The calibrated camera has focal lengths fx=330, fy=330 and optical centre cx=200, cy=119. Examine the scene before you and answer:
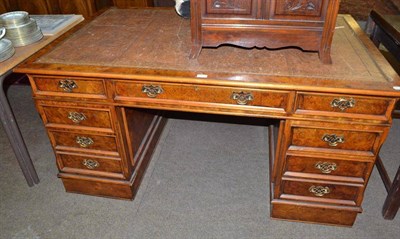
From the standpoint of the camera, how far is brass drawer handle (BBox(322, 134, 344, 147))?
1.51 m

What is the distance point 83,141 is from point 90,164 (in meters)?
0.16

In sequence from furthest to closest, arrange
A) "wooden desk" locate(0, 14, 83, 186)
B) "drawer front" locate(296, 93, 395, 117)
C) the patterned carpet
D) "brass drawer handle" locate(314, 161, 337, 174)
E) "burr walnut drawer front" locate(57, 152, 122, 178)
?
1. the patterned carpet
2. "burr walnut drawer front" locate(57, 152, 122, 178)
3. "wooden desk" locate(0, 14, 83, 186)
4. "brass drawer handle" locate(314, 161, 337, 174)
5. "drawer front" locate(296, 93, 395, 117)

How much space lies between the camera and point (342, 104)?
141 cm

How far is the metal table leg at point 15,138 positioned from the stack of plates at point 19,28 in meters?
0.29

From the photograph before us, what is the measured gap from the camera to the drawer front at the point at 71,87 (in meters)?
1.57

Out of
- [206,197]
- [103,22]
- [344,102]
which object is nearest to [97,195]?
[206,197]

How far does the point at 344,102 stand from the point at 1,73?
5.36 feet

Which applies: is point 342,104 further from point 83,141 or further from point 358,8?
point 358,8

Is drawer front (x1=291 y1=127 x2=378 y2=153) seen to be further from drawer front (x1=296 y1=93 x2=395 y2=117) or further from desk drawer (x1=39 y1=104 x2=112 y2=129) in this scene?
desk drawer (x1=39 y1=104 x2=112 y2=129)

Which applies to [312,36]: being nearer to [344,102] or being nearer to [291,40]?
[291,40]

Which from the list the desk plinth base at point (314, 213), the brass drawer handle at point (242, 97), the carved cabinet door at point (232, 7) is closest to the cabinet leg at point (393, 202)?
the desk plinth base at point (314, 213)

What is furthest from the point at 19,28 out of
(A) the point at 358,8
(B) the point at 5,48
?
(A) the point at 358,8

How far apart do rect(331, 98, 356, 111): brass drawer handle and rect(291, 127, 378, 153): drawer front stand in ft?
0.42

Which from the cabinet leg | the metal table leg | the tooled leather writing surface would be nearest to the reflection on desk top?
the tooled leather writing surface
